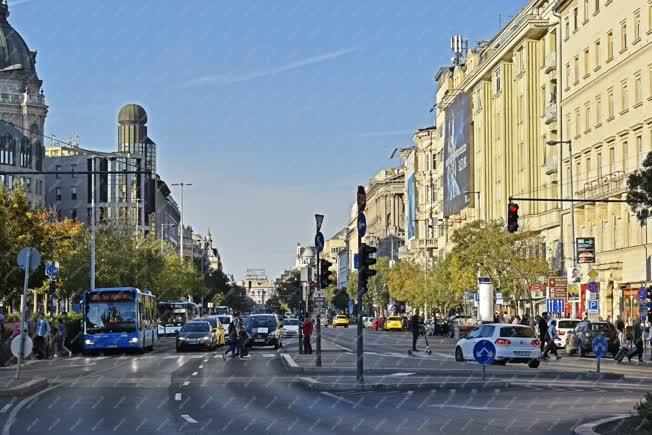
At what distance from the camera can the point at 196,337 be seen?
60.2 meters

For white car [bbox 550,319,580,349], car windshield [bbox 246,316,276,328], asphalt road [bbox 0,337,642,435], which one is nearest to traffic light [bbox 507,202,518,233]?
asphalt road [bbox 0,337,642,435]

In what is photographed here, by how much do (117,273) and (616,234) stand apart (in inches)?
1523

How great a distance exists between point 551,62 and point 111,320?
3808 cm

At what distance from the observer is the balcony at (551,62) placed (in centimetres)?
8376

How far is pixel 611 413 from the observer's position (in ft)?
71.9

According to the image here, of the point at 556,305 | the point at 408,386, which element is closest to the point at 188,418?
the point at 408,386

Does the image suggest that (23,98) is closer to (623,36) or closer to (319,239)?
(623,36)

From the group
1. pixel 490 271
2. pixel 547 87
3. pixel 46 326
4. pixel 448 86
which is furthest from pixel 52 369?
pixel 448 86

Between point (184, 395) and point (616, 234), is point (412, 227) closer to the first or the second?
point (616, 234)

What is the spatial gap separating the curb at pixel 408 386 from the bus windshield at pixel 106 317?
2836 cm

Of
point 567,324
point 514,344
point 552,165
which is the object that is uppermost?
point 552,165

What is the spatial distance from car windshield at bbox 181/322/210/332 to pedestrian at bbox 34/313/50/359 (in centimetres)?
982

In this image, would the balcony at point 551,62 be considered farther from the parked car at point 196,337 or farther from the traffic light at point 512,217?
the traffic light at point 512,217

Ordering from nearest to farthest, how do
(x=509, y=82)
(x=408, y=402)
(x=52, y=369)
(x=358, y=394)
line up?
(x=408, y=402), (x=358, y=394), (x=52, y=369), (x=509, y=82)
